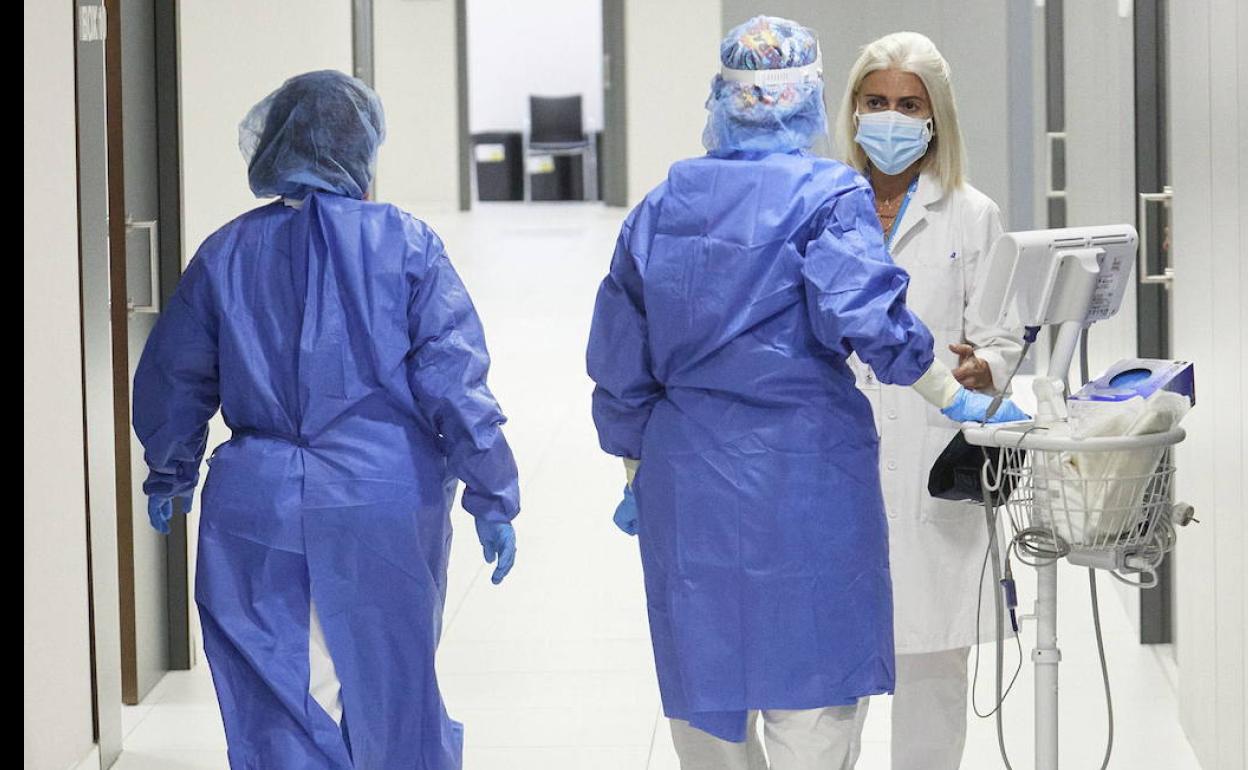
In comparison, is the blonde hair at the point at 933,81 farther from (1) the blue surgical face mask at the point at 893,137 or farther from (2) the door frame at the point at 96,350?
(2) the door frame at the point at 96,350

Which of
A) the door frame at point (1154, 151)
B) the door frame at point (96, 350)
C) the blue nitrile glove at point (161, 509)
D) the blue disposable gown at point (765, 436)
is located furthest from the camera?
the door frame at point (1154, 151)

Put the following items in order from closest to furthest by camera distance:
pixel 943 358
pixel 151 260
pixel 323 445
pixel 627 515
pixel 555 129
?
1. pixel 323 445
2. pixel 627 515
3. pixel 943 358
4. pixel 151 260
5. pixel 555 129

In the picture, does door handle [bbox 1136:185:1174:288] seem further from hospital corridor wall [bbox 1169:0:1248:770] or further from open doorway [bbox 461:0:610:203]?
open doorway [bbox 461:0:610:203]

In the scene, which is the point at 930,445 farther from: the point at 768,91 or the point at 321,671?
the point at 321,671

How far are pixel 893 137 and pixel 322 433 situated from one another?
43.0 inches

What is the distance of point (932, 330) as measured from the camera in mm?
3031

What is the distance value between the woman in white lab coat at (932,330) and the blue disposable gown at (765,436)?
1.47 ft

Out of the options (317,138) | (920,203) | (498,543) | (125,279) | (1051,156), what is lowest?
(498,543)

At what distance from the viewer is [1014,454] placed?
231cm

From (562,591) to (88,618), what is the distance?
1.76 metres

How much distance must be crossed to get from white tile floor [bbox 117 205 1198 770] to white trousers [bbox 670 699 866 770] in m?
0.99

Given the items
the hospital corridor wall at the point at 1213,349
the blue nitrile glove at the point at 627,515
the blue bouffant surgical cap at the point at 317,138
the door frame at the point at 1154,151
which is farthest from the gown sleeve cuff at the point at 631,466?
the door frame at the point at 1154,151

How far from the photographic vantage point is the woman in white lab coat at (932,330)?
3.04 metres

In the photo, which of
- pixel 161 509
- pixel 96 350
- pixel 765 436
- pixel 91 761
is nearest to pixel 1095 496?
pixel 765 436
